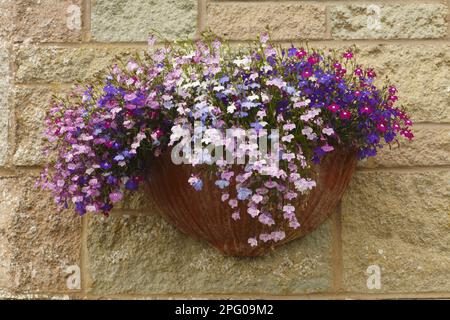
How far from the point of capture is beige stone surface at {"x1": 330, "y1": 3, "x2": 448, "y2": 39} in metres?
2.50

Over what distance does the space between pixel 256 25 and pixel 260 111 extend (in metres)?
0.63

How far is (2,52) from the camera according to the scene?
2.52 metres

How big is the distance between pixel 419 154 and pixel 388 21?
20.5 inches

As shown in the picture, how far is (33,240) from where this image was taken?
96.5 inches

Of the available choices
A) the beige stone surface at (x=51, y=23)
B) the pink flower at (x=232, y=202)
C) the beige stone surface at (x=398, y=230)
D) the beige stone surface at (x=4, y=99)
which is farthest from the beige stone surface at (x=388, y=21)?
the beige stone surface at (x=4, y=99)

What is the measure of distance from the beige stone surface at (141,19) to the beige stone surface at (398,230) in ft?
2.89

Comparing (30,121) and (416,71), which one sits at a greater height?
(416,71)

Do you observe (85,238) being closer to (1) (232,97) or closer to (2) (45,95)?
(2) (45,95)

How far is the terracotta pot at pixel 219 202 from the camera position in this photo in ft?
6.94

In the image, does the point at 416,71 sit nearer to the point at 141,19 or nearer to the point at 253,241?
the point at 253,241

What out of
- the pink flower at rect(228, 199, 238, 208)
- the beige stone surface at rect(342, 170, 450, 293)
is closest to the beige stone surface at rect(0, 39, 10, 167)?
the pink flower at rect(228, 199, 238, 208)

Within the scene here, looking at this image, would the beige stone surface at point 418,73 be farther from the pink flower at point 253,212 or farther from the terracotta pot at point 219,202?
the pink flower at point 253,212

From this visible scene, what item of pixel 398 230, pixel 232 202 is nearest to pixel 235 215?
A: pixel 232 202

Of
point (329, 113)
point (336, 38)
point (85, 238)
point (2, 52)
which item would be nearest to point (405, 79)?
point (336, 38)
